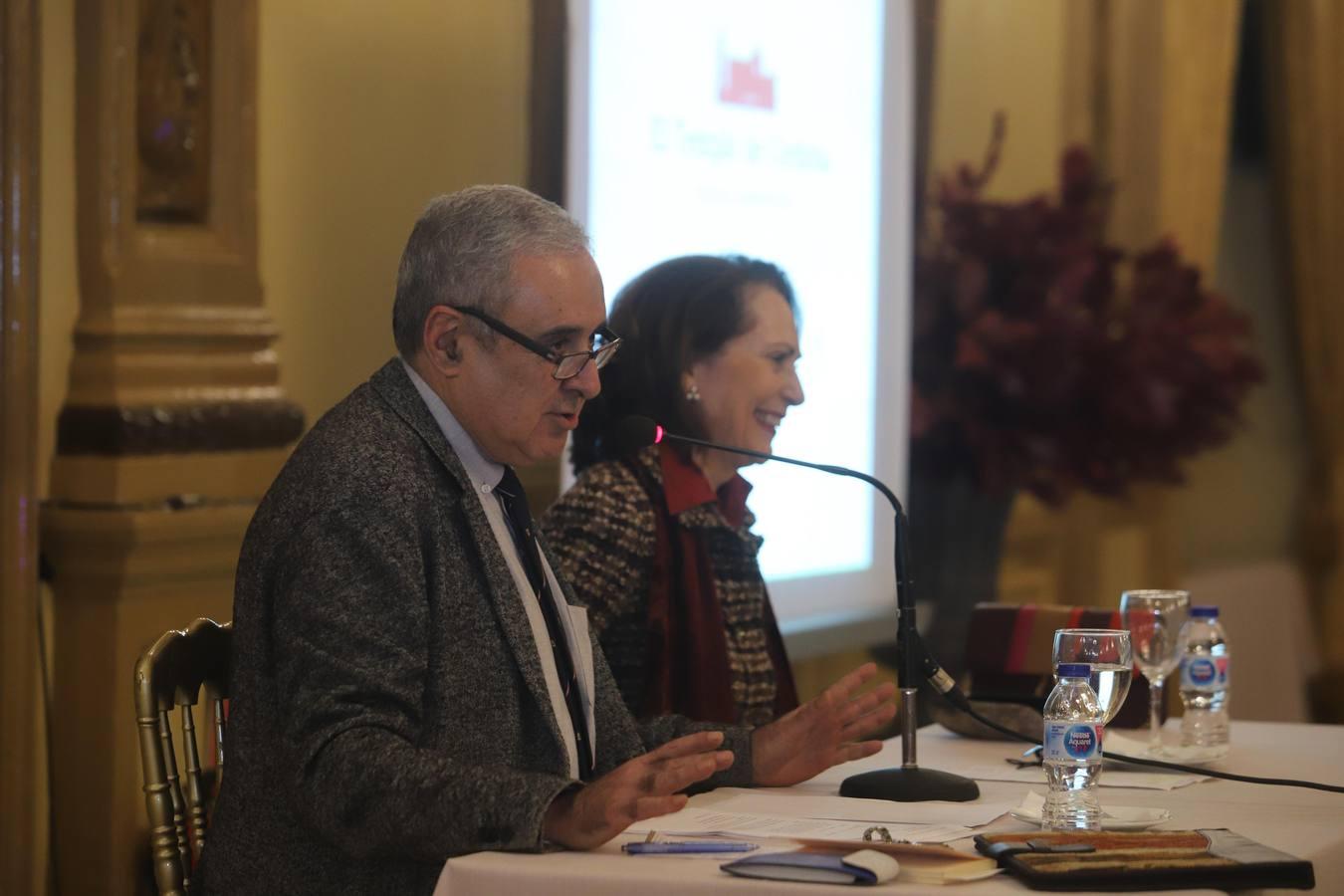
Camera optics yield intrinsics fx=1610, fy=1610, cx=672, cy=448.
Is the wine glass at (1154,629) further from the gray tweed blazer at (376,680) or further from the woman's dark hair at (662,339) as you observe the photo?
the gray tweed blazer at (376,680)

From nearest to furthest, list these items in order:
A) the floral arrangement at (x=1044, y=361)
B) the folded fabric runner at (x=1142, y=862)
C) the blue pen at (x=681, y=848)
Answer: the folded fabric runner at (x=1142, y=862), the blue pen at (x=681, y=848), the floral arrangement at (x=1044, y=361)

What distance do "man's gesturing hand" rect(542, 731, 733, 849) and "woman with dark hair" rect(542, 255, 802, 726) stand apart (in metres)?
0.74

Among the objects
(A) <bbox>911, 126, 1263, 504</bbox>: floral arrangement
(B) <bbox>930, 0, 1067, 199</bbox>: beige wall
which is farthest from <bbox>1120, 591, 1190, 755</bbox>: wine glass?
(B) <bbox>930, 0, 1067, 199</bbox>: beige wall

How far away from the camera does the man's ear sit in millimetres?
1679

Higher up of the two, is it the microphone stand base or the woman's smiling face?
the woman's smiling face

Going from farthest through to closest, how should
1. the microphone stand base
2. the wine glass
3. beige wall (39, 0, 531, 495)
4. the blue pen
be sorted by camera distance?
beige wall (39, 0, 531, 495)
the wine glass
the microphone stand base
the blue pen

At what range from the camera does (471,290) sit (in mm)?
1680

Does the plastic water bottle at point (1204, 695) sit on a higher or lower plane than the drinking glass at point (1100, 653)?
lower

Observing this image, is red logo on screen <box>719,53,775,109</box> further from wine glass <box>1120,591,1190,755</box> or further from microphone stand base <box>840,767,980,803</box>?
microphone stand base <box>840,767,980,803</box>

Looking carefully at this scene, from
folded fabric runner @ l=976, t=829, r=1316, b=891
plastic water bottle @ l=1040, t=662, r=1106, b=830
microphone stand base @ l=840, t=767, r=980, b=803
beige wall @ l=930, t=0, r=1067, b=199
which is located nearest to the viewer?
folded fabric runner @ l=976, t=829, r=1316, b=891

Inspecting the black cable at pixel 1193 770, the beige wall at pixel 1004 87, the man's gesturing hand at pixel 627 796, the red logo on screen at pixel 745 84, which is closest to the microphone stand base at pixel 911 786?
the black cable at pixel 1193 770

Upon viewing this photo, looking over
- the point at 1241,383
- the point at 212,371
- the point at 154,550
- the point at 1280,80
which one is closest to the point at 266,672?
the point at 154,550

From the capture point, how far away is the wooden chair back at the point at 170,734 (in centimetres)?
166

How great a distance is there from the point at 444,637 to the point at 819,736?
1.66ft
